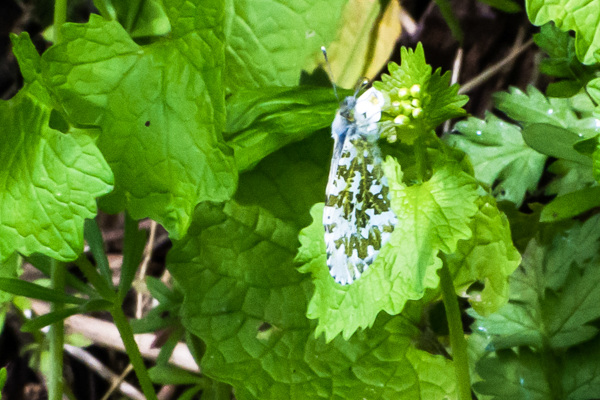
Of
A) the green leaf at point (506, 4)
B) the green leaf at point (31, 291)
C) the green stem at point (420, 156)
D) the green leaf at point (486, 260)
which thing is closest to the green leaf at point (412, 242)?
the green stem at point (420, 156)

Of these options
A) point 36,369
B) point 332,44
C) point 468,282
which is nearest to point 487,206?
point 468,282

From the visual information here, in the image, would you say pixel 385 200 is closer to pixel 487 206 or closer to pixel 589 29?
pixel 487 206

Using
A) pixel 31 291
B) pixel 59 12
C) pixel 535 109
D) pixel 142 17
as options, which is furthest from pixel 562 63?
pixel 31 291

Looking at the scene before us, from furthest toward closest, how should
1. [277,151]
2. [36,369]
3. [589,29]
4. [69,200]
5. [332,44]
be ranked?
1. [36,369]
2. [332,44]
3. [277,151]
4. [69,200]
5. [589,29]

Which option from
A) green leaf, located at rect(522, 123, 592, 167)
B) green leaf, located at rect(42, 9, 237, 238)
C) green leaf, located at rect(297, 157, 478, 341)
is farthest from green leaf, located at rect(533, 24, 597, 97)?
green leaf, located at rect(42, 9, 237, 238)

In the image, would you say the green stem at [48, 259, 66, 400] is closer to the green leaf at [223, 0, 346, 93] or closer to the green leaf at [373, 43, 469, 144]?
the green leaf at [223, 0, 346, 93]

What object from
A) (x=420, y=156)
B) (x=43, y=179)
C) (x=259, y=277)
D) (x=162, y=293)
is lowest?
(x=162, y=293)

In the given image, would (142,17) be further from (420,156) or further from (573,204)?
(573,204)
